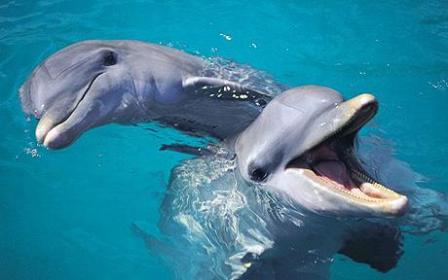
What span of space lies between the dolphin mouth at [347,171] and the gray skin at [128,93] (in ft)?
4.33

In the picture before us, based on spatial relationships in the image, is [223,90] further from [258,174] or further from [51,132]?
[51,132]

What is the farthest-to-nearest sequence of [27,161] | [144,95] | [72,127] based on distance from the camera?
1. [27,161]
2. [144,95]
3. [72,127]

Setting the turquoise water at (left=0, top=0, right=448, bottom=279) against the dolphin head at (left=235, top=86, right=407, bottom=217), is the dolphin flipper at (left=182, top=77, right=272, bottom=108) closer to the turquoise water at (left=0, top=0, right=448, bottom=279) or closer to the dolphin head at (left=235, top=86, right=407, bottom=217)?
the dolphin head at (left=235, top=86, right=407, bottom=217)

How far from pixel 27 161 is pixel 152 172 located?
7.75ft

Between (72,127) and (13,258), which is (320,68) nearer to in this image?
(72,127)

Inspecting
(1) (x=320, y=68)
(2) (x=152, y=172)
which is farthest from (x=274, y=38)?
(2) (x=152, y=172)

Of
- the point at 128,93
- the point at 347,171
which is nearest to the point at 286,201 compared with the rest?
the point at 347,171

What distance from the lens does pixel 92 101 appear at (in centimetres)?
429

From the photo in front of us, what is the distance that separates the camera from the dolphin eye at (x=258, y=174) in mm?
4238

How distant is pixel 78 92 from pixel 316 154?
7.09 ft

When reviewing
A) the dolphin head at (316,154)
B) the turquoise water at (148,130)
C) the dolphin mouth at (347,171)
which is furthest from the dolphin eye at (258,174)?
the turquoise water at (148,130)

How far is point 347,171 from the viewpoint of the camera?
3.85 metres

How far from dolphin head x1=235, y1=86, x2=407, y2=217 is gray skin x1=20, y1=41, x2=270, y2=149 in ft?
2.82

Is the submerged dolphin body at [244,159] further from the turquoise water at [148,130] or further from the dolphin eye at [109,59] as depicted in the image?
the turquoise water at [148,130]
